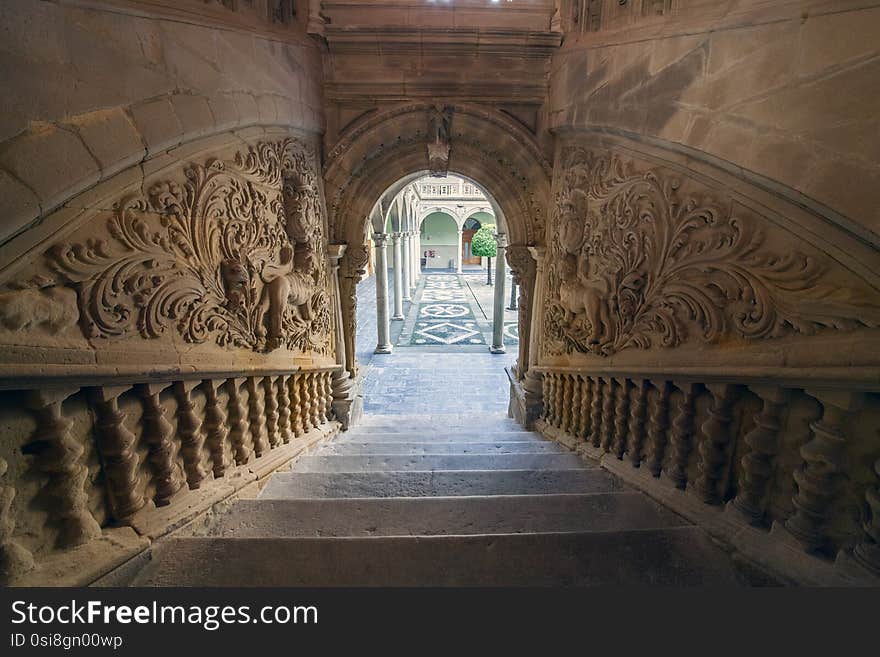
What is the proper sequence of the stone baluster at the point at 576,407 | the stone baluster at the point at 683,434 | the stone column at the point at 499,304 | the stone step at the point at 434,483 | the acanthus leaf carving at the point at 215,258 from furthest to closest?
the stone column at the point at 499,304 → the stone baluster at the point at 576,407 → the stone step at the point at 434,483 → the stone baluster at the point at 683,434 → the acanthus leaf carving at the point at 215,258

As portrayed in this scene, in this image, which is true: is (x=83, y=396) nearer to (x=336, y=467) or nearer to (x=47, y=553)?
(x=47, y=553)

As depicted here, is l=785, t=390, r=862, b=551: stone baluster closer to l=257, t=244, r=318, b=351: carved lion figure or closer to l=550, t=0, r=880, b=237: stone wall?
l=550, t=0, r=880, b=237: stone wall

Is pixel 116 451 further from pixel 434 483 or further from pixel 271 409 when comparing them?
pixel 434 483

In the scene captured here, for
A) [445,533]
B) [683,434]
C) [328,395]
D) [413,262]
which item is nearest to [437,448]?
[328,395]

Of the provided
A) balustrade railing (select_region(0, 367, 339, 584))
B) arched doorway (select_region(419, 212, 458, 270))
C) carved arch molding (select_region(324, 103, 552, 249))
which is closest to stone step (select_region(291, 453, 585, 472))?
balustrade railing (select_region(0, 367, 339, 584))

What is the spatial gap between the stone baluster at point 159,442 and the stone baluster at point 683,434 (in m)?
2.11

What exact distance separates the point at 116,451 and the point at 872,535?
2.32 m

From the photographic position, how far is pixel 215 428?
1.87 metres

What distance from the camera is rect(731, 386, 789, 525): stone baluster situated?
1.37 meters

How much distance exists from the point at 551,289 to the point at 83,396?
2.80 meters

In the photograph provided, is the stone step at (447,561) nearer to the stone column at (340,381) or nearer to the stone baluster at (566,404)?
the stone baluster at (566,404)

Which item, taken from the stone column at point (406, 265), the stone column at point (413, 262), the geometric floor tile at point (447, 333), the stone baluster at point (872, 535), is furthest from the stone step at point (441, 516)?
the stone column at point (413, 262)

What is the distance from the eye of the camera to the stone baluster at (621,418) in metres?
2.23

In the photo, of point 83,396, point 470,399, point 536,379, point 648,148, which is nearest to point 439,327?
point 470,399
